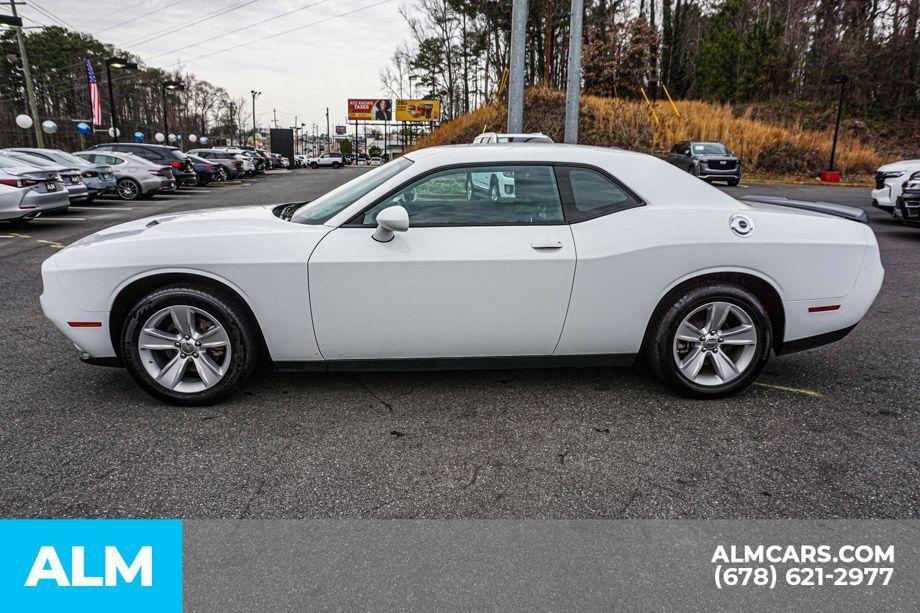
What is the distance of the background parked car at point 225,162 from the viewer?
28.6m

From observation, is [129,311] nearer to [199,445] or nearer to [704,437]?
[199,445]

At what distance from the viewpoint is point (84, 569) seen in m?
2.23

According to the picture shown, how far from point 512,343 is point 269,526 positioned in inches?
67.2

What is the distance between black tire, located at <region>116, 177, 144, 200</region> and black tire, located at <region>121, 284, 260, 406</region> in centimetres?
1712

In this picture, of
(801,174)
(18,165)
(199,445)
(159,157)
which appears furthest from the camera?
(801,174)

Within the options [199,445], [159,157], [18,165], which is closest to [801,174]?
[159,157]

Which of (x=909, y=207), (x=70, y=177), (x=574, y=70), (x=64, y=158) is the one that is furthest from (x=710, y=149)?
(x=64, y=158)

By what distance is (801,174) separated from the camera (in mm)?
29344

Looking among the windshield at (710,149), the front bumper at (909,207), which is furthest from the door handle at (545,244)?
the windshield at (710,149)

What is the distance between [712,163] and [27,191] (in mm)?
21862

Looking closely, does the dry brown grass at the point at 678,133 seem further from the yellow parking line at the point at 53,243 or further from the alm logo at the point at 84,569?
the alm logo at the point at 84,569

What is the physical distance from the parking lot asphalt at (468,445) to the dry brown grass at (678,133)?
26235 millimetres

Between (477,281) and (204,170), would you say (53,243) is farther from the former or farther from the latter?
(204,170)

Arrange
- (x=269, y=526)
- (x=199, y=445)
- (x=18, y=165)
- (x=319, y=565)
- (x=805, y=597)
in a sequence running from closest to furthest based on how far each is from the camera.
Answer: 1. (x=805, y=597)
2. (x=319, y=565)
3. (x=269, y=526)
4. (x=199, y=445)
5. (x=18, y=165)
